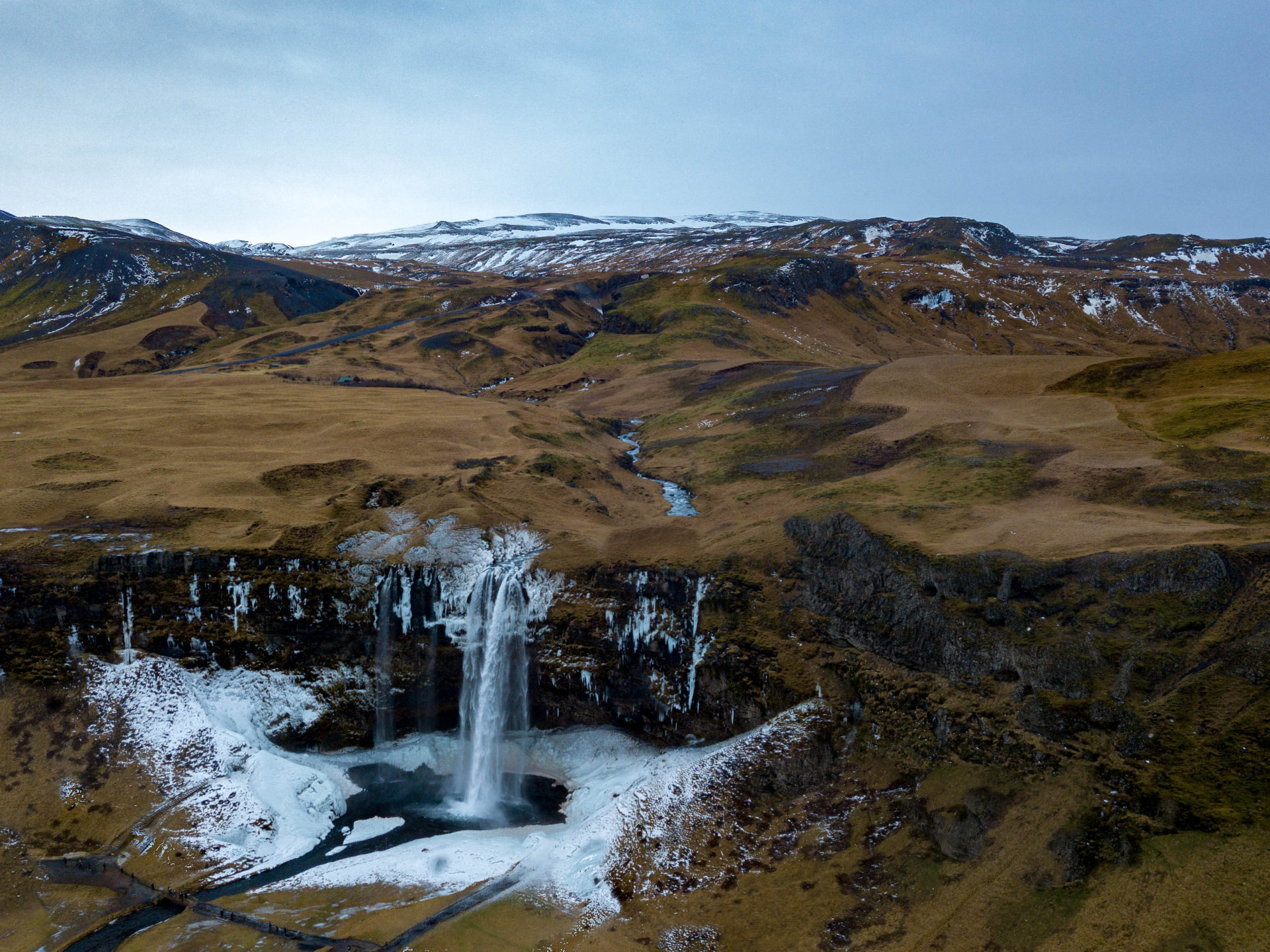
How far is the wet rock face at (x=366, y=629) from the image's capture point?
140ft

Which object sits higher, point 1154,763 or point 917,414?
point 917,414

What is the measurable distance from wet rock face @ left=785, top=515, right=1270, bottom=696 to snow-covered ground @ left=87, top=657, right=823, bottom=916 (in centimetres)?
728

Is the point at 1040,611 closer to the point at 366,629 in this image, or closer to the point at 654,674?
the point at 654,674

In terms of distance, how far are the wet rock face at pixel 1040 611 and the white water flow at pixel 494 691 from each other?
17812 millimetres

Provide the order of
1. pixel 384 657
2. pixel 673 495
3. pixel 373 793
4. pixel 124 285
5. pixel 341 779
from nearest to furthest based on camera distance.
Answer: pixel 373 793, pixel 341 779, pixel 384 657, pixel 673 495, pixel 124 285

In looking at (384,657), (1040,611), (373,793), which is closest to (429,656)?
(384,657)

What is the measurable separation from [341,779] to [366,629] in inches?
330

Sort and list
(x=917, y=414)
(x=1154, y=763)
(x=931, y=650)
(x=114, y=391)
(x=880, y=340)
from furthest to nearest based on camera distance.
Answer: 1. (x=880, y=340)
2. (x=114, y=391)
3. (x=917, y=414)
4. (x=931, y=650)
5. (x=1154, y=763)

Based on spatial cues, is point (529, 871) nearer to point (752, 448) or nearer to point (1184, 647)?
point (1184, 647)

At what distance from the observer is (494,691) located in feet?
145

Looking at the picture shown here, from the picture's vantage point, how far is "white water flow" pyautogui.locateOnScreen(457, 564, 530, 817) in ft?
137

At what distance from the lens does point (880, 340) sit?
153 m

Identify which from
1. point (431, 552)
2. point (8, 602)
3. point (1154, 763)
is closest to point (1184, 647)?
point (1154, 763)

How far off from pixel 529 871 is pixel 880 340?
13890cm
